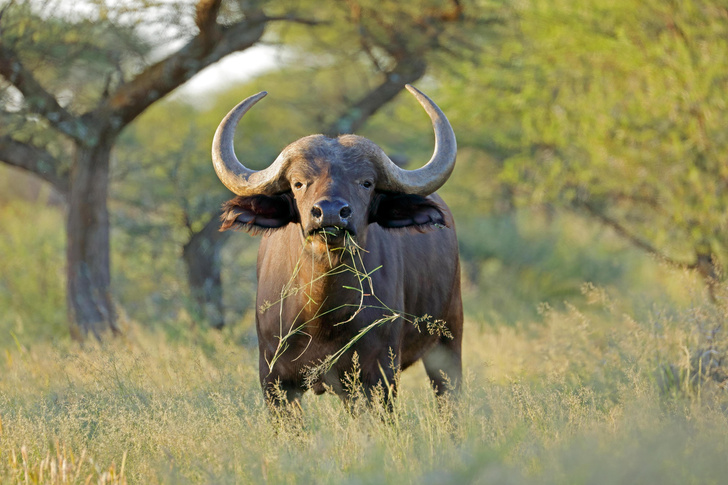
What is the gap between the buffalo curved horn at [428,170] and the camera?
196 inches

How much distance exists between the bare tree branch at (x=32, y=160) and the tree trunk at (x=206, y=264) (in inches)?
71.0

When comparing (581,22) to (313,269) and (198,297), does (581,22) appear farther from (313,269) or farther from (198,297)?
(313,269)

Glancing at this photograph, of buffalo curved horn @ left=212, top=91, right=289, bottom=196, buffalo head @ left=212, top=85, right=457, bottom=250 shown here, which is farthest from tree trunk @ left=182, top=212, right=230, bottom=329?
buffalo head @ left=212, top=85, right=457, bottom=250

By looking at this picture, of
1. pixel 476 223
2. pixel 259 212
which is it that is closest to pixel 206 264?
pixel 259 212

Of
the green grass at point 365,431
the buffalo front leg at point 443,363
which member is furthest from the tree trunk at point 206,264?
the buffalo front leg at point 443,363

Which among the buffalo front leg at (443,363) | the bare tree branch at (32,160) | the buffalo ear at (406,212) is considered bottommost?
the buffalo front leg at (443,363)

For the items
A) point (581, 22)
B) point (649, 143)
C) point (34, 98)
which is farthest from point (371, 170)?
point (581, 22)

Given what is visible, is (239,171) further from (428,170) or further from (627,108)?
(627,108)

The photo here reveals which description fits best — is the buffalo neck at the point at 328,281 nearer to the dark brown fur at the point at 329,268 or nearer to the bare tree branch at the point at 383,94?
the dark brown fur at the point at 329,268

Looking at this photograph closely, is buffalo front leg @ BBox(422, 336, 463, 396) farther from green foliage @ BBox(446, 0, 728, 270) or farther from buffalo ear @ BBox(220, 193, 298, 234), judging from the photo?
green foliage @ BBox(446, 0, 728, 270)

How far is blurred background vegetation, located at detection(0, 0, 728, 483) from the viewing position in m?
4.65

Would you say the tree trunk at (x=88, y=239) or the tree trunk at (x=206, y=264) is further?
the tree trunk at (x=206, y=264)

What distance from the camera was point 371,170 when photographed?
486cm

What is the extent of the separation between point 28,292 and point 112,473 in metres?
10.1
